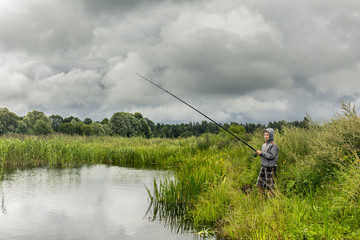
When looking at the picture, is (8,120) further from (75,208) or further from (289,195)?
(289,195)

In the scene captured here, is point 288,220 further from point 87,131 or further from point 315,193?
point 87,131

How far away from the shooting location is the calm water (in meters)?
7.36

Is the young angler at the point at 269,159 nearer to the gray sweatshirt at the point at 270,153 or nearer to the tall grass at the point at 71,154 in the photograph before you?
the gray sweatshirt at the point at 270,153

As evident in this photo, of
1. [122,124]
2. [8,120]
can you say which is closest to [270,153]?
[122,124]

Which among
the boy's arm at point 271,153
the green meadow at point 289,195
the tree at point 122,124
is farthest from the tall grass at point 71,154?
the tree at point 122,124

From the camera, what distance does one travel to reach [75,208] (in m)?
9.58

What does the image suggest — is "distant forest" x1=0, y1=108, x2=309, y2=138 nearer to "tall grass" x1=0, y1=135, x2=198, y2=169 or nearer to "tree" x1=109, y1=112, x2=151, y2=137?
"tree" x1=109, y1=112, x2=151, y2=137

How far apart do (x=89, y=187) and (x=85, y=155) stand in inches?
348

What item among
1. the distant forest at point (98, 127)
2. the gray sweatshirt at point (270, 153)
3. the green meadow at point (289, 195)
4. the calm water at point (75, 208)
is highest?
the distant forest at point (98, 127)

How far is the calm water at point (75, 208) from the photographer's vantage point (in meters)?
7.36

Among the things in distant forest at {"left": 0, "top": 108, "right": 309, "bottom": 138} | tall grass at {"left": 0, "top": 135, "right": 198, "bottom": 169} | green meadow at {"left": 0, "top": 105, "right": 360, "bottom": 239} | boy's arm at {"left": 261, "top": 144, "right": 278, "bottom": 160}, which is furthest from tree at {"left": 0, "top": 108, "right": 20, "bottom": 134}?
boy's arm at {"left": 261, "top": 144, "right": 278, "bottom": 160}

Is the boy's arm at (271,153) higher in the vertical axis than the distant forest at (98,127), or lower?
lower

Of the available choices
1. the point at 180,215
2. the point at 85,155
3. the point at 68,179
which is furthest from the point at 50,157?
the point at 180,215

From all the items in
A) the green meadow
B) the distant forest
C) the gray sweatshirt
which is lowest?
the green meadow
